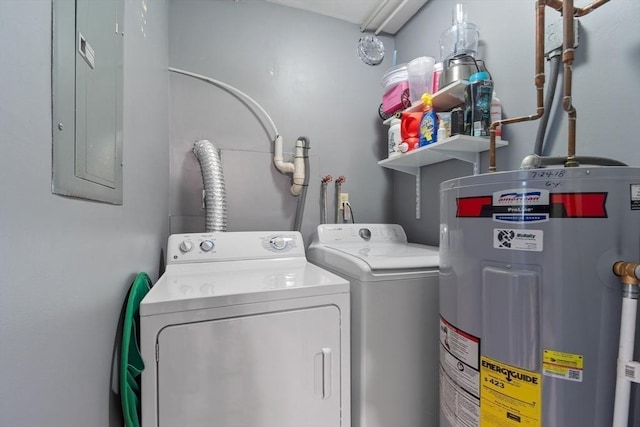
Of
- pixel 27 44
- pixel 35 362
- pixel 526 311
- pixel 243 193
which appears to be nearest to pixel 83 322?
pixel 35 362

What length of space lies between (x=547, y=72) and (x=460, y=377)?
137 cm

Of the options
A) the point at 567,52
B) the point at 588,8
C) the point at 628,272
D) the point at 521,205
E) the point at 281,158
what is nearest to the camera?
the point at 628,272

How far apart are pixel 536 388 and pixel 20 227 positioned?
3.63ft

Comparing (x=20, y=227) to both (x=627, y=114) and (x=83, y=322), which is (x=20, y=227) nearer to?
(x=83, y=322)

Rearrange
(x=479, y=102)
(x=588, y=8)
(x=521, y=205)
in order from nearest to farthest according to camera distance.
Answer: (x=521, y=205) < (x=588, y=8) < (x=479, y=102)

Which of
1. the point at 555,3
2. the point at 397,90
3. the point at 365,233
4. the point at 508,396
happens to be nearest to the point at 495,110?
the point at 555,3

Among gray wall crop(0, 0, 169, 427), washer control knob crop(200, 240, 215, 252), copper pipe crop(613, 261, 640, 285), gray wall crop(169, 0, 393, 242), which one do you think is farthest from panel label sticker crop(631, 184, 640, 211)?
gray wall crop(169, 0, 393, 242)

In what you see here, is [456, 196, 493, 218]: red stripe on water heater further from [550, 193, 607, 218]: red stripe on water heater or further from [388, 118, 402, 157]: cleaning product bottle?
[388, 118, 402, 157]: cleaning product bottle

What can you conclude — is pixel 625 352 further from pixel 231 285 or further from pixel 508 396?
pixel 231 285

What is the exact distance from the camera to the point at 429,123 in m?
1.59

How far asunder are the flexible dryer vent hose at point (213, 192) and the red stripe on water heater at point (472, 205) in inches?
53.8

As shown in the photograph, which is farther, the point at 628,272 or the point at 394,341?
the point at 394,341

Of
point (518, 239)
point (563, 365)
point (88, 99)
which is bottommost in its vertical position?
point (563, 365)

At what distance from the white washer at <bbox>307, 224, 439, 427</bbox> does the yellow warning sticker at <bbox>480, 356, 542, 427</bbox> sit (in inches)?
16.6
